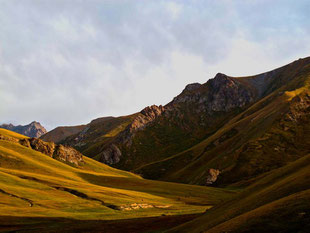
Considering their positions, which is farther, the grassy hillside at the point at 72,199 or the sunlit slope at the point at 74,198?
the sunlit slope at the point at 74,198

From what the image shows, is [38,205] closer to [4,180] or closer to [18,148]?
[4,180]

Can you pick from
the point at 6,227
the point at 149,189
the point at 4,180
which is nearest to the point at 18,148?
the point at 4,180

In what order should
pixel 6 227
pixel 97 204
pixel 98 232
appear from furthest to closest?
pixel 97 204
pixel 6 227
pixel 98 232

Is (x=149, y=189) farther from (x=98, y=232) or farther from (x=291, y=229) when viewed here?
(x=291, y=229)

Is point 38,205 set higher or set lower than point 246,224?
lower

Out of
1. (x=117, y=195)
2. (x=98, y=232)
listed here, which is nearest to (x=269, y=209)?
(x=98, y=232)

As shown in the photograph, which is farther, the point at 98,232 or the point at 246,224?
the point at 98,232

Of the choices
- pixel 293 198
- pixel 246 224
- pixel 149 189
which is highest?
pixel 293 198

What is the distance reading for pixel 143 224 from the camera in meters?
59.8

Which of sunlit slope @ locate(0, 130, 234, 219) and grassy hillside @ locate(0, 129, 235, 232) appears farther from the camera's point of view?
sunlit slope @ locate(0, 130, 234, 219)

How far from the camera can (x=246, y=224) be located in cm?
2781

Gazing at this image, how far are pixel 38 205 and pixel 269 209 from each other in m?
74.8

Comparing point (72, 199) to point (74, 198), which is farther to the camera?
point (74, 198)

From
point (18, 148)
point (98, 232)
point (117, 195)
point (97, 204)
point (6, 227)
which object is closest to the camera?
point (98, 232)
